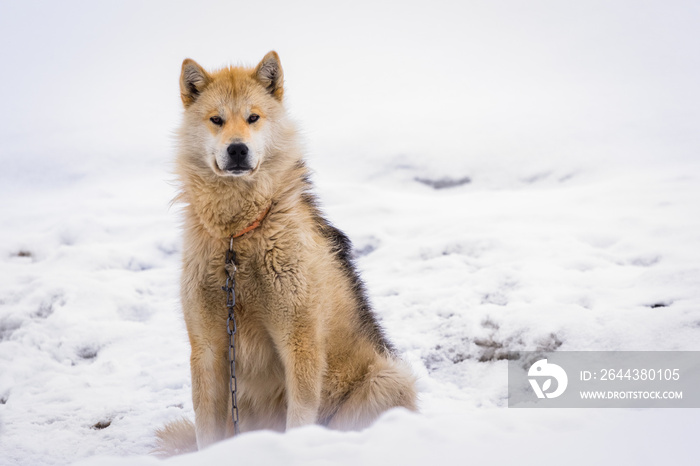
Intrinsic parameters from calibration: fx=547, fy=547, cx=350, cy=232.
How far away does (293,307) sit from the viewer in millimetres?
3256

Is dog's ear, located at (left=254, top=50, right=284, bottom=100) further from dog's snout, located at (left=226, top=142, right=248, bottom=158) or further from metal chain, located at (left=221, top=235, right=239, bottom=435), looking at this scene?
metal chain, located at (left=221, top=235, right=239, bottom=435)

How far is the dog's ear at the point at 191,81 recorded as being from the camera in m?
3.62

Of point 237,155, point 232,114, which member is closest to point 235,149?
point 237,155

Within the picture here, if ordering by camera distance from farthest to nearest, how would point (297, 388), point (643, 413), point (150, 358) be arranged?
point (150, 358) → point (297, 388) → point (643, 413)

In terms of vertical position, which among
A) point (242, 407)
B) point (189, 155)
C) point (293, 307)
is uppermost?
point (189, 155)

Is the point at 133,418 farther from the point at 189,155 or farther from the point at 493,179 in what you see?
the point at 493,179

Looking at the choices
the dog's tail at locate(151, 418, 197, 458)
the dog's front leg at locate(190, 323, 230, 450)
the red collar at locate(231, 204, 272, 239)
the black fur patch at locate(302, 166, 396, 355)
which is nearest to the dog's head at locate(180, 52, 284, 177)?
the red collar at locate(231, 204, 272, 239)

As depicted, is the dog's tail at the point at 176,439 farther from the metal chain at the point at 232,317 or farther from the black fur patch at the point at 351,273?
the black fur patch at the point at 351,273

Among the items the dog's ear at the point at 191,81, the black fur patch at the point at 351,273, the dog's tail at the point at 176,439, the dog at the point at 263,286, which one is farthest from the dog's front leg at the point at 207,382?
the dog's ear at the point at 191,81

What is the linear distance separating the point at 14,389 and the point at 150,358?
1120 mm

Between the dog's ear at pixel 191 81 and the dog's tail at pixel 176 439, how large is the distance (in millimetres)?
2219

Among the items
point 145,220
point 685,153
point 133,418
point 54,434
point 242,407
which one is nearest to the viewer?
point 242,407

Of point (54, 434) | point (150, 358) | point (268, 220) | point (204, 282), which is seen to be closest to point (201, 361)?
point (204, 282)

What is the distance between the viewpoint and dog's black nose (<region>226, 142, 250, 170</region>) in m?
3.31
